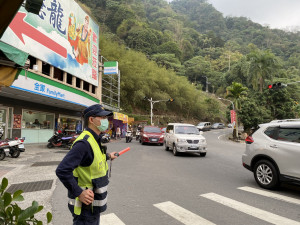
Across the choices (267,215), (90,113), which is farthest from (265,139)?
(90,113)

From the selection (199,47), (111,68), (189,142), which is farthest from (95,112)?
(199,47)

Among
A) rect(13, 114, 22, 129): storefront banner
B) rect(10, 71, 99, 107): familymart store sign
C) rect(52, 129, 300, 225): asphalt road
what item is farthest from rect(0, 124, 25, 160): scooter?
rect(13, 114, 22, 129): storefront banner

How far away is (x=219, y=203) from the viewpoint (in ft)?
15.4

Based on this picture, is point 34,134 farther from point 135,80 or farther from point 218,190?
point 135,80

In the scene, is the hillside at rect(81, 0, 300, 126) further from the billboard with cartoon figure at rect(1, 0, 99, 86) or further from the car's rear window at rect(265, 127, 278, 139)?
the car's rear window at rect(265, 127, 278, 139)

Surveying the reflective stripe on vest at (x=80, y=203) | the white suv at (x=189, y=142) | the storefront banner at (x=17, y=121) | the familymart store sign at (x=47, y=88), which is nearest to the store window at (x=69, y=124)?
the familymart store sign at (x=47, y=88)

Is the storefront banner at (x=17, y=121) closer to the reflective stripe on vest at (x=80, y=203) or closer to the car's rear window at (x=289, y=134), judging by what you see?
the reflective stripe on vest at (x=80, y=203)

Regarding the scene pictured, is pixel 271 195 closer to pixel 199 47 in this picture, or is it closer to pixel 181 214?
pixel 181 214

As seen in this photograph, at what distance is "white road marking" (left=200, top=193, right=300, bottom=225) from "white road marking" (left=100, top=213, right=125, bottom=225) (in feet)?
7.39

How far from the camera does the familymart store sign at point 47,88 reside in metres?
12.5

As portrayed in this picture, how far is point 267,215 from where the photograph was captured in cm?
410

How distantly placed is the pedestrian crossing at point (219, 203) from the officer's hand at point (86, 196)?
1.94m

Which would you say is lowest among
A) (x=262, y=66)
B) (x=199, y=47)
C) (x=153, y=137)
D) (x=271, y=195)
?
(x=271, y=195)

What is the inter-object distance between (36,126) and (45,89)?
4407mm
